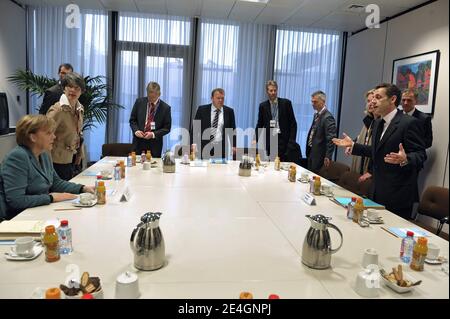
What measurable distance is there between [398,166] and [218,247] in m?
1.54

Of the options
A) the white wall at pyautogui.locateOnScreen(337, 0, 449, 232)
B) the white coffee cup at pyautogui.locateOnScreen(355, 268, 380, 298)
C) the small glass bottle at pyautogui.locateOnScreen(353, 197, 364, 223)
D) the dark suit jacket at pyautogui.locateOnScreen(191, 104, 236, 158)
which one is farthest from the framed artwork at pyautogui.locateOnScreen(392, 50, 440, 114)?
the white coffee cup at pyautogui.locateOnScreen(355, 268, 380, 298)

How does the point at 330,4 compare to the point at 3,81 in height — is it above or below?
above

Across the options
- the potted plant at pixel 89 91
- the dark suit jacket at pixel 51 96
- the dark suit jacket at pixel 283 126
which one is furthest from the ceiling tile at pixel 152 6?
the dark suit jacket at pixel 51 96

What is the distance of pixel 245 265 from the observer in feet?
4.47

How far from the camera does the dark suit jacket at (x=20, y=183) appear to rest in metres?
1.93

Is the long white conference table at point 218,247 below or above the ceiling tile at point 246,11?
below

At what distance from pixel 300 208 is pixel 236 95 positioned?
14.1ft

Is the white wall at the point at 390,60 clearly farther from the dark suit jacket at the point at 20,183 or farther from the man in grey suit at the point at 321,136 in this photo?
the dark suit jacket at the point at 20,183

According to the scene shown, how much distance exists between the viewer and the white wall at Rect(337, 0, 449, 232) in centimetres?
390

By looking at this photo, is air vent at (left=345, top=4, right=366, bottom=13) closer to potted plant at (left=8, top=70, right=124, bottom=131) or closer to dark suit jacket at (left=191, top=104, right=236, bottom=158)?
dark suit jacket at (left=191, top=104, right=236, bottom=158)

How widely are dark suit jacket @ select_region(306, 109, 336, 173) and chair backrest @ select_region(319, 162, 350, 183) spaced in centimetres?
18

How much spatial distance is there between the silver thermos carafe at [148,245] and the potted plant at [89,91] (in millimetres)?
4388
